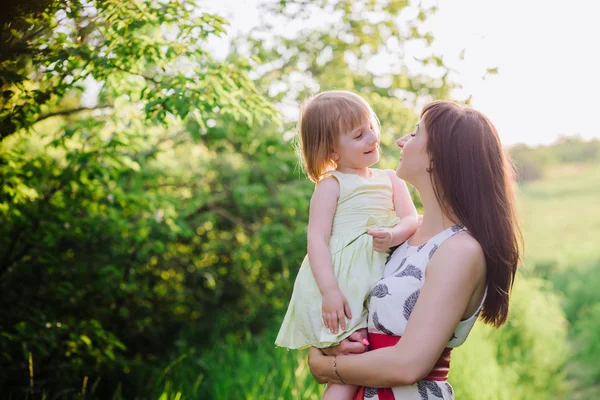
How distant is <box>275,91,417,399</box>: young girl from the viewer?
192cm

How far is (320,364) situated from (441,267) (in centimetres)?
54

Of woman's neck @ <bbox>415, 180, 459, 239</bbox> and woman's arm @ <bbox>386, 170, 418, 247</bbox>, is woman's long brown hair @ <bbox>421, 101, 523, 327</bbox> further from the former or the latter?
woman's arm @ <bbox>386, 170, 418, 247</bbox>

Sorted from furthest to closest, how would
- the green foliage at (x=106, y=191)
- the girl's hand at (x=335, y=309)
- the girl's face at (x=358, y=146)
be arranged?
the green foliage at (x=106, y=191)
the girl's face at (x=358, y=146)
the girl's hand at (x=335, y=309)

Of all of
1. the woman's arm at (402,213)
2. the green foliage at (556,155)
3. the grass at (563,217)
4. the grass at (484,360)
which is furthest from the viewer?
the green foliage at (556,155)

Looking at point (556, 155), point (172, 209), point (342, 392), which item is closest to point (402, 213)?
point (342, 392)

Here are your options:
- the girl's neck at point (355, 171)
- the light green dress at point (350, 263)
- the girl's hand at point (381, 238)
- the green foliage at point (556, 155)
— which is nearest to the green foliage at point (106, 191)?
the girl's neck at point (355, 171)

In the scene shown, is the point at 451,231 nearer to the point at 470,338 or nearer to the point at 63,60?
the point at 63,60

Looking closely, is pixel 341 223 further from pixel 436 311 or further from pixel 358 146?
pixel 436 311

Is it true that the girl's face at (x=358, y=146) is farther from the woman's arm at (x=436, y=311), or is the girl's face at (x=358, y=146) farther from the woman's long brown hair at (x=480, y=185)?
the woman's arm at (x=436, y=311)

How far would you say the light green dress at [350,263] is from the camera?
1923mm

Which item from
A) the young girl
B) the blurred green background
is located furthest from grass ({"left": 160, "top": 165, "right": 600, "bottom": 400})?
the young girl

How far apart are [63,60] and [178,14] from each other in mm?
521

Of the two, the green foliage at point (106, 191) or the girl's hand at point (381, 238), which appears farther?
the green foliage at point (106, 191)

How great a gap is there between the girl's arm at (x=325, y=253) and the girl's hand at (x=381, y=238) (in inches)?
6.3
